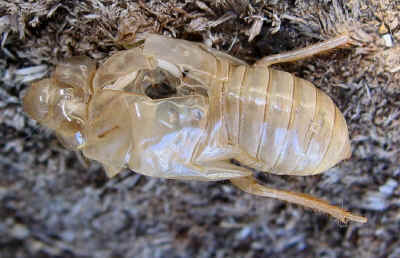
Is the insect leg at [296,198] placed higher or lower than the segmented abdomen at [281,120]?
lower

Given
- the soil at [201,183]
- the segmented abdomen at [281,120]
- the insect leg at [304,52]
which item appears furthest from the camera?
the soil at [201,183]

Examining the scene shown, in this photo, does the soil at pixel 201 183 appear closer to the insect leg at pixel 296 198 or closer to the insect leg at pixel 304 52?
the insect leg at pixel 304 52

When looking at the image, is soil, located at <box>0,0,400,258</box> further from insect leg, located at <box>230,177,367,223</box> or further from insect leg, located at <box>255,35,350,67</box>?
insect leg, located at <box>230,177,367,223</box>

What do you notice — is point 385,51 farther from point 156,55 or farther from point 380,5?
point 156,55

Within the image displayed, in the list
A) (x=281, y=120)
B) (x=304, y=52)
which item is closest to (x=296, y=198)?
(x=281, y=120)

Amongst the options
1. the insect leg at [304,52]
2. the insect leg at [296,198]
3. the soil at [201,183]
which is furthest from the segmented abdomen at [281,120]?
the soil at [201,183]

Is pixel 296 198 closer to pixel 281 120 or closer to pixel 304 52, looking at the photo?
pixel 281 120
